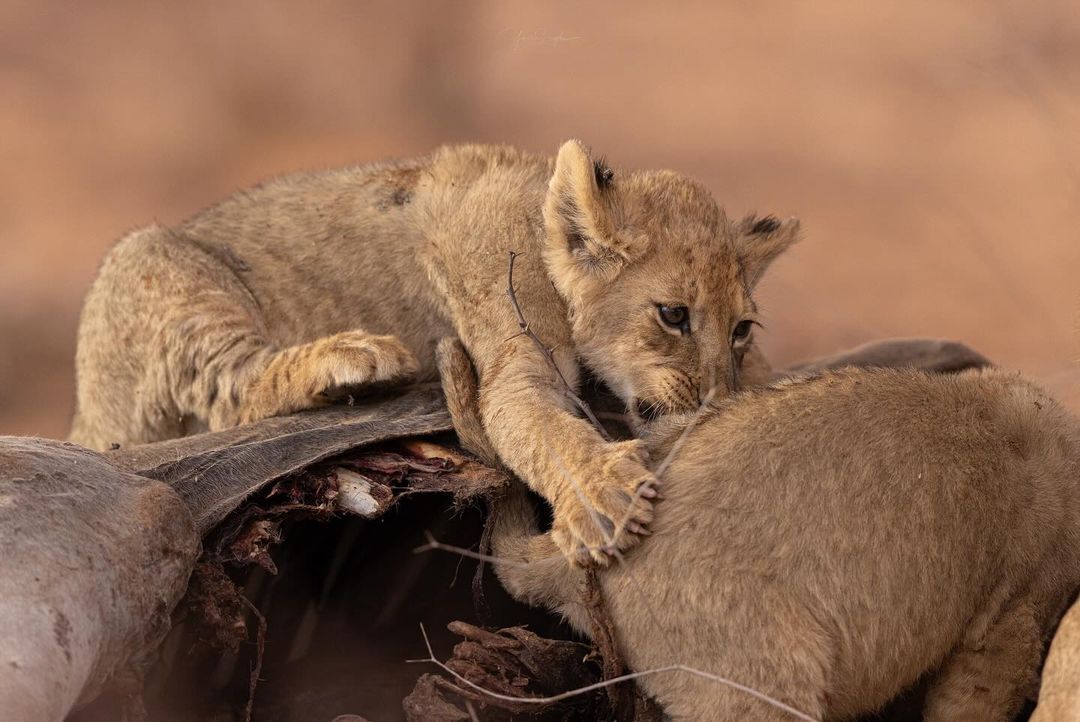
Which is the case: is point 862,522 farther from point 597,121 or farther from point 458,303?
point 597,121

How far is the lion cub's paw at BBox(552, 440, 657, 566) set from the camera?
3764mm

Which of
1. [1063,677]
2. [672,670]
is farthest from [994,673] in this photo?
[672,670]

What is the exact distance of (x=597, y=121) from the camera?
40.3 feet

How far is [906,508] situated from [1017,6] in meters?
8.35

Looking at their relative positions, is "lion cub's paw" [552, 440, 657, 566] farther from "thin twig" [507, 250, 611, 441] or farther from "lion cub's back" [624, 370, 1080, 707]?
"thin twig" [507, 250, 611, 441]

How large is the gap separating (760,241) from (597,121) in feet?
24.2

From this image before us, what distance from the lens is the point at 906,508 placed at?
373cm

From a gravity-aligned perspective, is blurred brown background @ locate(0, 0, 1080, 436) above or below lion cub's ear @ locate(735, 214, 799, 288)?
above

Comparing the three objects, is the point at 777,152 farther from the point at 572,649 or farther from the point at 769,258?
the point at 572,649

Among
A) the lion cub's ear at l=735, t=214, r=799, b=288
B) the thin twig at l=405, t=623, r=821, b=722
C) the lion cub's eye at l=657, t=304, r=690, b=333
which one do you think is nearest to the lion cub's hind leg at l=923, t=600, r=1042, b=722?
the thin twig at l=405, t=623, r=821, b=722

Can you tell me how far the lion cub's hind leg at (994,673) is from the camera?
3760mm

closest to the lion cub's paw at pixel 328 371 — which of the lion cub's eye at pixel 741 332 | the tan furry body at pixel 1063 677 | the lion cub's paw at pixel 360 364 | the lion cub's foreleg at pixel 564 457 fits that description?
the lion cub's paw at pixel 360 364

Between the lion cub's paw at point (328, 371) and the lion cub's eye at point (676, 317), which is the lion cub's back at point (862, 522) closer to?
the lion cub's eye at point (676, 317)

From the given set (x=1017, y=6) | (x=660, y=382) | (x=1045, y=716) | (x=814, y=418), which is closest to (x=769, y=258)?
(x=660, y=382)
